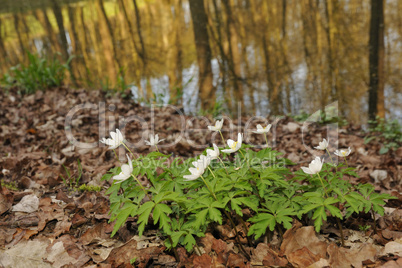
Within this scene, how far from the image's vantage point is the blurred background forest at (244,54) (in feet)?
21.6

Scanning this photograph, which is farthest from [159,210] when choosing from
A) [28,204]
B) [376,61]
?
[376,61]

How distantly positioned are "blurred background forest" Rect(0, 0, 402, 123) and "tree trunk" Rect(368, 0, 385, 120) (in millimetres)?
82

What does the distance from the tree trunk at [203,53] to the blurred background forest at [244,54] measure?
25mm

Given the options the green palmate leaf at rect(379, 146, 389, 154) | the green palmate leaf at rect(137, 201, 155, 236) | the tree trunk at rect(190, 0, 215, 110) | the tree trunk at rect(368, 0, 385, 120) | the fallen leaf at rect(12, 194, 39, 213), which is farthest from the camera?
the tree trunk at rect(190, 0, 215, 110)

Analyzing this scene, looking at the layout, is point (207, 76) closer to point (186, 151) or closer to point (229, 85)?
point (229, 85)

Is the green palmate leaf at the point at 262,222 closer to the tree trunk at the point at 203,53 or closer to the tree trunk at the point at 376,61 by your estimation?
the tree trunk at the point at 203,53

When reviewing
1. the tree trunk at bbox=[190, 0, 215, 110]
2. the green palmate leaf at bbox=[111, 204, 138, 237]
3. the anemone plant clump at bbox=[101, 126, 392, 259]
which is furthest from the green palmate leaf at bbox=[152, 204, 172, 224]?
the tree trunk at bbox=[190, 0, 215, 110]

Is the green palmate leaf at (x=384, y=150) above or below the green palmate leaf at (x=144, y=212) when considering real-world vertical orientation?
below

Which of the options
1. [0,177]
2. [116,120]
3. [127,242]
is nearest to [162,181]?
[127,242]

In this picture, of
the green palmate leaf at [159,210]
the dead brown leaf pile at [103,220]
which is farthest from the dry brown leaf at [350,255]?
the green palmate leaf at [159,210]

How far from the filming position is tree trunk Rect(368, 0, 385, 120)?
6238 millimetres

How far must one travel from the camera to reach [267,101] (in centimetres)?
700

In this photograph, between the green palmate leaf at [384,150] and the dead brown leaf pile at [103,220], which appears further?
the green palmate leaf at [384,150]

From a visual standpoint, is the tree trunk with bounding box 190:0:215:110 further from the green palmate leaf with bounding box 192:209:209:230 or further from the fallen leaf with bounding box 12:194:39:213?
the green palmate leaf with bounding box 192:209:209:230
